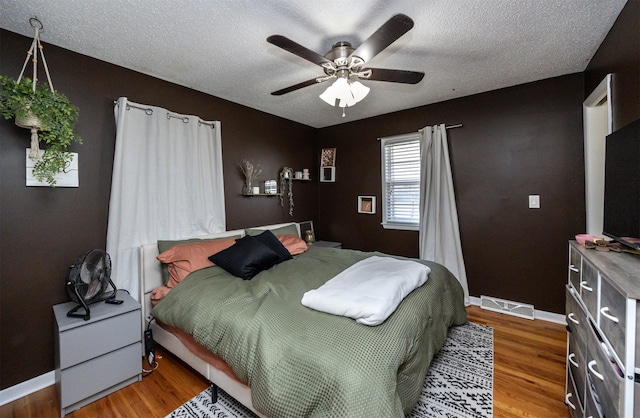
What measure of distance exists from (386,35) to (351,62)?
420 millimetres

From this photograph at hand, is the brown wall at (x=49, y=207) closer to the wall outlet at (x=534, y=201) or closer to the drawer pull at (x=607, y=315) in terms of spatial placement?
the drawer pull at (x=607, y=315)

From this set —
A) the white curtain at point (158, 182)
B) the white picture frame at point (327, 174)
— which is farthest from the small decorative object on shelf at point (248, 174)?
the white picture frame at point (327, 174)

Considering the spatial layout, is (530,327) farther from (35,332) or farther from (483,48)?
(35,332)

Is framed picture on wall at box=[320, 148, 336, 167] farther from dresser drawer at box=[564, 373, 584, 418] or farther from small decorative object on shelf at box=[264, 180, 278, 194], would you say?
dresser drawer at box=[564, 373, 584, 418]

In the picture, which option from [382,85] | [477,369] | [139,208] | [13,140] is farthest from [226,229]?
[477,369]

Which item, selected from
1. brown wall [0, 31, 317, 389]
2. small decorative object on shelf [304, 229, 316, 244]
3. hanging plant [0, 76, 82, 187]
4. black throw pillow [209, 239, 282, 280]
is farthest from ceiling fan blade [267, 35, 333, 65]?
small decorative object on shelf [304, 229, 316, 244]

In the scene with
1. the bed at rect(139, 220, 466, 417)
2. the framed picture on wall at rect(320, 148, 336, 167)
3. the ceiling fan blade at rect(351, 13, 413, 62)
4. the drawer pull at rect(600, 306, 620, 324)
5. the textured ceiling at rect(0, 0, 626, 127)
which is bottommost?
the bed at rect(139, 220, 466, 417)

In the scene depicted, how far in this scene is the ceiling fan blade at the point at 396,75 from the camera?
197 cm

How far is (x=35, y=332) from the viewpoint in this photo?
1.97 metres

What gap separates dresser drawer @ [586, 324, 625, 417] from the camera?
0.91 meters

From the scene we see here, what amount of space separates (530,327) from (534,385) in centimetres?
104

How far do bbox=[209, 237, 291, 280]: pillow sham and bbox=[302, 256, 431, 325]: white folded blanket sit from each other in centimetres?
77

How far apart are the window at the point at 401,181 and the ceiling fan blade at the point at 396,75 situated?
171 cm

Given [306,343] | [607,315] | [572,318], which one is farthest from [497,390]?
[306,343]
